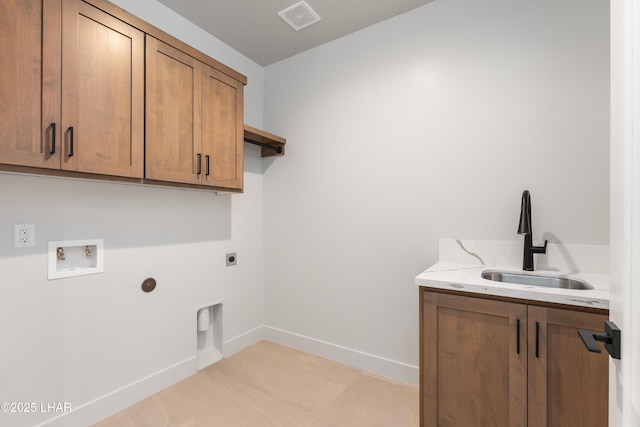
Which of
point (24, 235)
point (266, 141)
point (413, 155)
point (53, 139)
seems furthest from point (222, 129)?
point (413, 155)

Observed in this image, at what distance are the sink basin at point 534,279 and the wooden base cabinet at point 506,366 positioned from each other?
391mm

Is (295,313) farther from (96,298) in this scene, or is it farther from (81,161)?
(81,161)

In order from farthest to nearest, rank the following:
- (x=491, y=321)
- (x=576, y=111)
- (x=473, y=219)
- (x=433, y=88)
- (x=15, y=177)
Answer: (x=433, y=88)
(x=473, y=219)
(x=576, y=111)
(x=15, y=177)
(x=491, y=321)

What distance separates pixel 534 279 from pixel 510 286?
473 millimetres

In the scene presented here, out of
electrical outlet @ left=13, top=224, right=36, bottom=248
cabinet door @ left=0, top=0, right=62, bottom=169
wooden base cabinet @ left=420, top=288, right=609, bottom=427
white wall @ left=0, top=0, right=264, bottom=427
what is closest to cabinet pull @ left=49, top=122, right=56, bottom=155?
cabinet door @ left=0, top=0, right=62, bottom=169

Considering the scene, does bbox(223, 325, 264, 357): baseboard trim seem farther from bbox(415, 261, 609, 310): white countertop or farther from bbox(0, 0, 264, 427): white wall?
bbox(415, 261, 609, 310): white countertop

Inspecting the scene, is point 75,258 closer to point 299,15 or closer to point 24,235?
point 24,235

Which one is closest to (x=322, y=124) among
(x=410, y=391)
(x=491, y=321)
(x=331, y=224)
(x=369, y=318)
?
(x=331, y=224)

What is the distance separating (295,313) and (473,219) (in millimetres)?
1700

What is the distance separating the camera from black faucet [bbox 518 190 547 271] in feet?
5.56

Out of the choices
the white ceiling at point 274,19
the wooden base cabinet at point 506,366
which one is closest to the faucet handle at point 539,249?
the wooden base cabinet at point 506,366

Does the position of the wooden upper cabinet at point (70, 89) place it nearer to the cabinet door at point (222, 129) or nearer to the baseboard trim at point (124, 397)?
the cabinet door at point (222, 129)

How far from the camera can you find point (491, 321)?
54.4 inches

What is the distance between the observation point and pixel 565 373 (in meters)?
1.24
